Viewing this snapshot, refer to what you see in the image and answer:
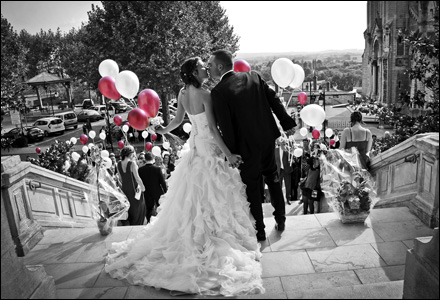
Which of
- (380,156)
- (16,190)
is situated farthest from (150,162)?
(380,156)

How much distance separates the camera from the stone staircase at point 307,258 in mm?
3428

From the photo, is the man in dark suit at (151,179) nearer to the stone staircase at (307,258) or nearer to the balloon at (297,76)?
the stone staircase at (307,258)

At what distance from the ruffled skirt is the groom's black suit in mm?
175

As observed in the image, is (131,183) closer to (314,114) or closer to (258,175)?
(258,175)

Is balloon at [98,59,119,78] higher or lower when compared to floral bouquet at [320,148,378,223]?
higher

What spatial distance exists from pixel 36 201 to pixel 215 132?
310 cm

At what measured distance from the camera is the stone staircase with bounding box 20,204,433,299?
11.2ft

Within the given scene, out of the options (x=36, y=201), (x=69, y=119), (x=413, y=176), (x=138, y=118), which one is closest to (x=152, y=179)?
(x=36, y=201)

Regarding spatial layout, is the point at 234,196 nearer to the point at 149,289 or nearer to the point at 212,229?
the point at 212,229

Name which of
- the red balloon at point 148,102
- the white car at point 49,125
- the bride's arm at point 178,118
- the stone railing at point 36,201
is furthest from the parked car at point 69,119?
the bride's arm at point 178,118

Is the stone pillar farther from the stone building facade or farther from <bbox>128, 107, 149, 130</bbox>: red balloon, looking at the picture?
the stone building facade

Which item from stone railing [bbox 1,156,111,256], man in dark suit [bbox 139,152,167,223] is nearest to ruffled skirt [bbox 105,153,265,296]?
stone railing [bbox 1,156,111,256]

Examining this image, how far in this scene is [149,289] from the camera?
353 cm

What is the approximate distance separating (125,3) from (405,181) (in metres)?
19.7
